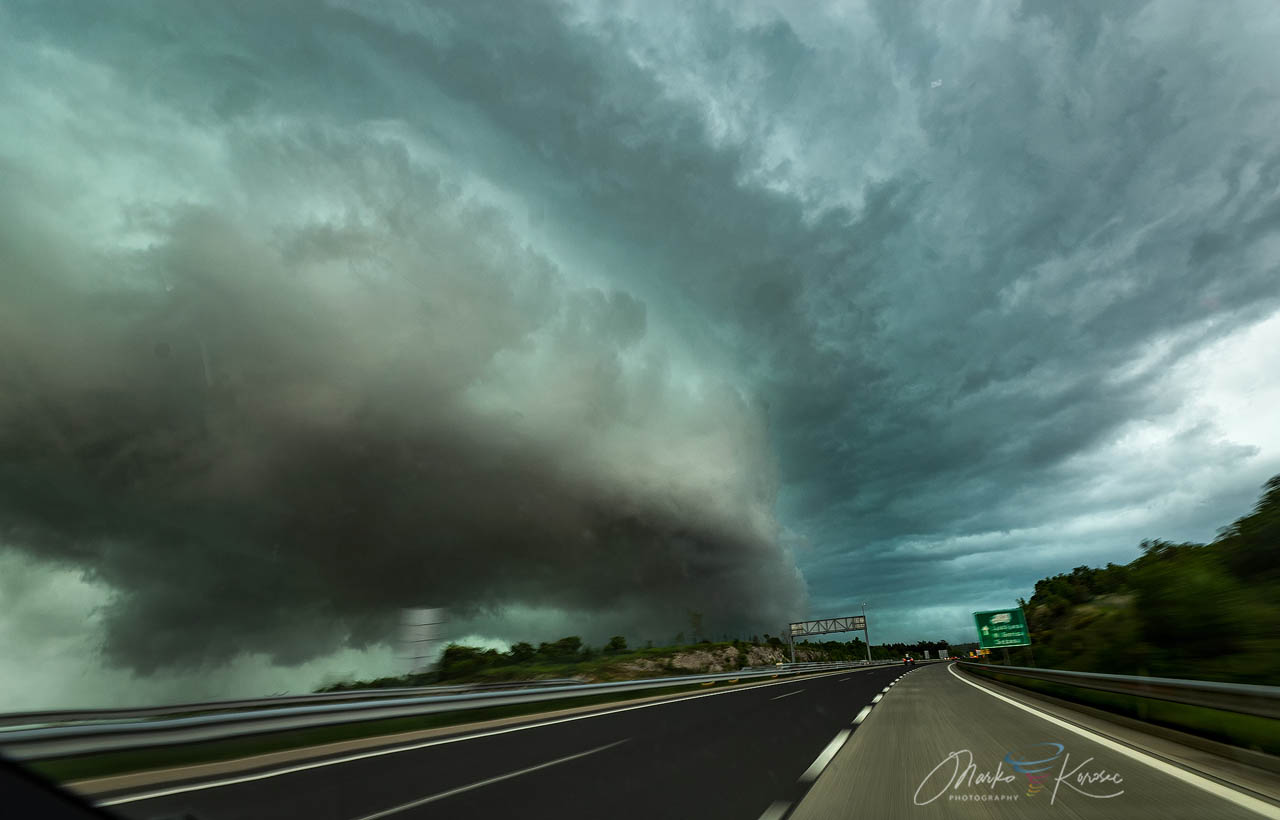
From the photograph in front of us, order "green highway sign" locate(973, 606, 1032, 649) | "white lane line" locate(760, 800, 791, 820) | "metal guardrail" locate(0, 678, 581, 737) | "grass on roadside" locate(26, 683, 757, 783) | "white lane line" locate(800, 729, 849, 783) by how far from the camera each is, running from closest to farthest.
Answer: "white lane line" locate(760, 800, 791, 820) → "white lane line" locate(800, 729, 849, 783) → "grass on roadside" locate(26, 683, 757, 783) → "metal guardrail" locate(0, 678, 581, 737) → "green highway sign" locate(973, 606, 1032, 649)

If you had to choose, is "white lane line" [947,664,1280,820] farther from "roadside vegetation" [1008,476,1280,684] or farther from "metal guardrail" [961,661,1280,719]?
"roadside vegetation" [1008,476,1280,684]

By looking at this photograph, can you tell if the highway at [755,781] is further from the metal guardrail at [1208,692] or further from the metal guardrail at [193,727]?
the metal guardrail at [1208,692]

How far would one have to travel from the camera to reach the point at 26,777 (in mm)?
1526

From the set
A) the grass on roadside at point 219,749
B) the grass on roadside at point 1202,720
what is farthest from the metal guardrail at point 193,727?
the grass on roadside at point 1202,720

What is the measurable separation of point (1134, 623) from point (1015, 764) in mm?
14345

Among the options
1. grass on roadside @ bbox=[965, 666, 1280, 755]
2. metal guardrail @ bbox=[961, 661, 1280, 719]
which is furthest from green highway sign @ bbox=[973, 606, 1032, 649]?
metal guardrail @ bbox=[961, 661, 1280, 719]

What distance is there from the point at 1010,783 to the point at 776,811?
9.50 feet

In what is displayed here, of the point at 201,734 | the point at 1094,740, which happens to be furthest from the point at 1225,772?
the point at 201,734

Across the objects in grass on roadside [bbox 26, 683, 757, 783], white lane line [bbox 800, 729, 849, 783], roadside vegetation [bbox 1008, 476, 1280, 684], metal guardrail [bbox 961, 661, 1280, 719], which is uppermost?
roadside vegetation [bbox 1008, 476, 1280, 684]

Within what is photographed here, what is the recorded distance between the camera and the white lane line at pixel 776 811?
214 inches

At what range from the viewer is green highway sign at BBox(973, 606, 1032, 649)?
38219 millimetres

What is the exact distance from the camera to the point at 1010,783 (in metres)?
6.75

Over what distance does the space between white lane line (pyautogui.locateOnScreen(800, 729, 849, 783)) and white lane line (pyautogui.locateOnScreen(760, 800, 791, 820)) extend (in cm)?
121

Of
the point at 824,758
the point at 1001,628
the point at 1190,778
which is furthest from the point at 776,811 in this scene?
the point at 1001,628
